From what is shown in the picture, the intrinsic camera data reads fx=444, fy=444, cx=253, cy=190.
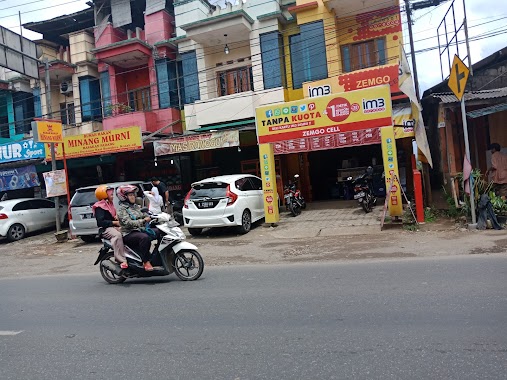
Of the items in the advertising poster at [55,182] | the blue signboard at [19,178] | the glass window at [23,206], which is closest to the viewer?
the advertising poster at [55,182]

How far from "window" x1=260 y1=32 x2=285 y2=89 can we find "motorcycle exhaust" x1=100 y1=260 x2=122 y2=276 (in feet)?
38.9

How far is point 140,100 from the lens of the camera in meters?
20.6

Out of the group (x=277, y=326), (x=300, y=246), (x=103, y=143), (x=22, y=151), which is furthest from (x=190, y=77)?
(x=277, y=326)

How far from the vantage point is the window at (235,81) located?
1848 centimetres

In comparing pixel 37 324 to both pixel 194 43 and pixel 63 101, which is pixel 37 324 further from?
pixel 63 101

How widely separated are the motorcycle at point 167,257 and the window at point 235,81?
12417 millimetres

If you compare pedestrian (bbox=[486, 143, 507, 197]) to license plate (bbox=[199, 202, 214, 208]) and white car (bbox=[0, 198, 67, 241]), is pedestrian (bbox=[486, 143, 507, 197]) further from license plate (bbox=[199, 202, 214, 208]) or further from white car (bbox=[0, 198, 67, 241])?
white car (bbox=[0, 198, 67, 241])

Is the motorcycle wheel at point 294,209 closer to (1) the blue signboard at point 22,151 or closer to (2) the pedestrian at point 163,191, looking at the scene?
(2) the pedestrian at point 163,191

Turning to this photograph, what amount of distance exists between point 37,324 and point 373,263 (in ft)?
16.7

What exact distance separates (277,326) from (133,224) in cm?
325

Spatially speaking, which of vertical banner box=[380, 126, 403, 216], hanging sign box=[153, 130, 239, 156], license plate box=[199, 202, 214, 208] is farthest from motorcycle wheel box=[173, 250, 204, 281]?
hanging sign box=[153, 130, 239, 156]

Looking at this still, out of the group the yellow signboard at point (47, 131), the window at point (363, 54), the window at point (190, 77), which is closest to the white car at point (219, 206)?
the yellow signboard at point (47, 131)

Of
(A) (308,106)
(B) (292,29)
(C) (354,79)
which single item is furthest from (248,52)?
(A) (308,106)

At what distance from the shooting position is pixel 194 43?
18766 mm
